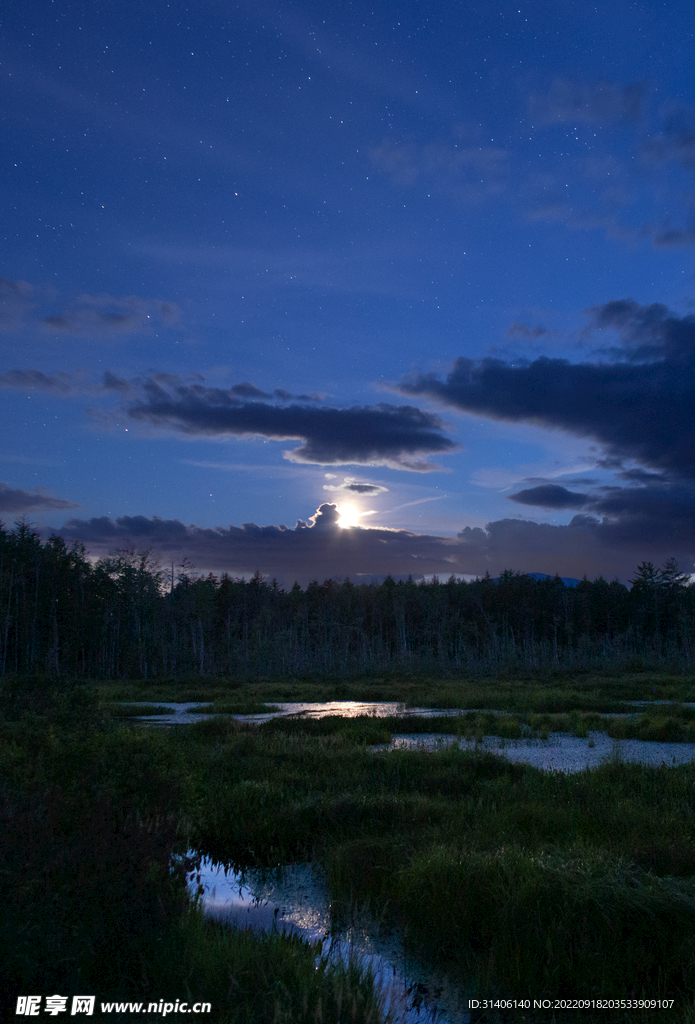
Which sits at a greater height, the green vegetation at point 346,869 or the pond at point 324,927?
the green vegetation at point 346,869

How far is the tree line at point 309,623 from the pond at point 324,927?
179 ft

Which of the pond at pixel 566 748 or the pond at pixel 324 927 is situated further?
the pond at pixel 566 748

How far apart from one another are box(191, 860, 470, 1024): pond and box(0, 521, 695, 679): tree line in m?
54.6

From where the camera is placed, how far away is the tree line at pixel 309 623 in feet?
214

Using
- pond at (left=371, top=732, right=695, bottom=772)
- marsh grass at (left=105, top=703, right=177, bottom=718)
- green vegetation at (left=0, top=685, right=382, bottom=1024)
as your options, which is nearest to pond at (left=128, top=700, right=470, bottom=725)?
marsh grass at (left=105, top=703, right=177, bottom=718)

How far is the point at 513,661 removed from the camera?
66.4 m

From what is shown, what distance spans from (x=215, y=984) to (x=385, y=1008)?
3.98 feet

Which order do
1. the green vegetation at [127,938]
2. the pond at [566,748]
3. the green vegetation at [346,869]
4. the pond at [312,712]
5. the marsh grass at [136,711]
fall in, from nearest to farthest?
the green vegetation at [127,938], the green vegetation at [346,869], the pond at [566,748], the pond at [312,712], the marsh grass at [136,711]

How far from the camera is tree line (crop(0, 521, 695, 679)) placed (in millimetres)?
65375

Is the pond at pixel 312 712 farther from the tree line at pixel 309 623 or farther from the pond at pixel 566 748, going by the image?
the tree line at pixel 309 623

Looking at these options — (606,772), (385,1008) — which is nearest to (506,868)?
(385,1008)

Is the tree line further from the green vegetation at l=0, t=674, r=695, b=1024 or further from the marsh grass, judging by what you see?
the green vegetation at l=0, t=674, r=695, b=1024

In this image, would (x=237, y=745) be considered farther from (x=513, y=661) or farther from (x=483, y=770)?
(x=513, y=661)

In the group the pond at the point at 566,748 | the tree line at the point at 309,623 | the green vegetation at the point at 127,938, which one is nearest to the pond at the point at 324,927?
the green vegetation at the point at 127,938
